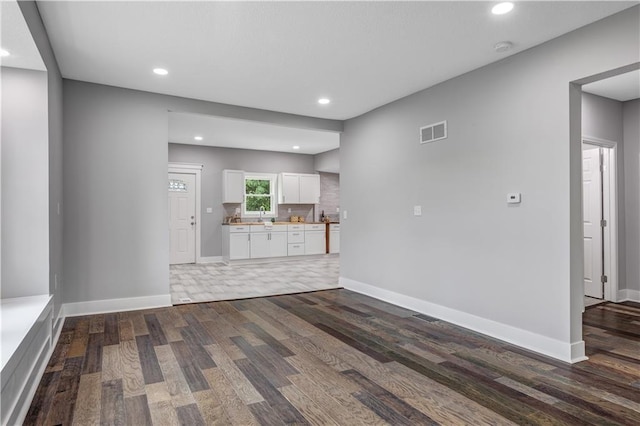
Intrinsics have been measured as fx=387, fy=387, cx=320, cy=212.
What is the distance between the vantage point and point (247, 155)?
29.9 ft

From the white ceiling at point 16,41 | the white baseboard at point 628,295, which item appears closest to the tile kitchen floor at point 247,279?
the white ceiling at point 16,41

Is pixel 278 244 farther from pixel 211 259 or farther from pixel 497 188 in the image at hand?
pixel 497 188

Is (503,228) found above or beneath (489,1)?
beneath

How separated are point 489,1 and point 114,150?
395cm

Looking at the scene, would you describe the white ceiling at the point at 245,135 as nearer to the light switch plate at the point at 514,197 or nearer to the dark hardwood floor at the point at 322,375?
the dark hardwood floor at the point at 322,375

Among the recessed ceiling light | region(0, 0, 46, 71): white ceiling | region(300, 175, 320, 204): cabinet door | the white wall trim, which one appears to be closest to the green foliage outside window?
region(300, 175, 320, 204): cabinet door

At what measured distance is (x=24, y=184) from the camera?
3072mm

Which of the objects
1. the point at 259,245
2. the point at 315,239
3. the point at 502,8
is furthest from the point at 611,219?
the point at 259,245

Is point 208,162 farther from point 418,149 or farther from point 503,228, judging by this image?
point 503,228

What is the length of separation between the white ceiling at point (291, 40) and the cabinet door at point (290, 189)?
4918 mm

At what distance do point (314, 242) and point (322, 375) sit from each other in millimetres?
6539

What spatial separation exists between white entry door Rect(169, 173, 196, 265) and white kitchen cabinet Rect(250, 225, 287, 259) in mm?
1346

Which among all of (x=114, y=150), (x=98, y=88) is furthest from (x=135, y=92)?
(x=114, y=150)

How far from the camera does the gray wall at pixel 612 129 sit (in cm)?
454
